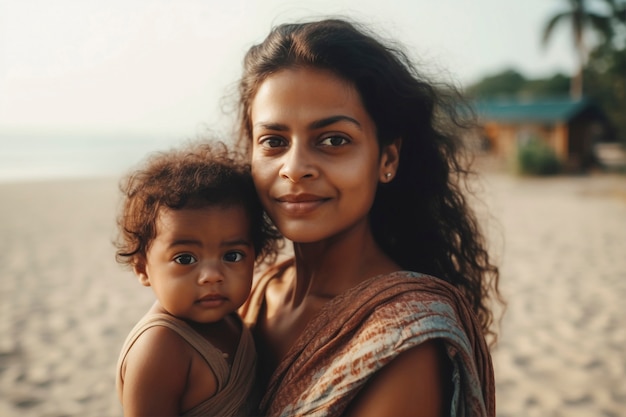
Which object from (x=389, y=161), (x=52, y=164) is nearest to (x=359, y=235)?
(x=389, y=161)

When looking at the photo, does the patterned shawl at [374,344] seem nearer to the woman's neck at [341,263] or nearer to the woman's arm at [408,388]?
the woman's arm at [408,388]

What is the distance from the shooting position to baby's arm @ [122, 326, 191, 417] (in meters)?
1.48

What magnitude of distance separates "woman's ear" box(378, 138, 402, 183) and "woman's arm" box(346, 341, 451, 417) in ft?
2.03

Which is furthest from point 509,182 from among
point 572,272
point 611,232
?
point 572,272

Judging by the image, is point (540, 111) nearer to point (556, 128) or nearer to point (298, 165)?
point (556, 128)

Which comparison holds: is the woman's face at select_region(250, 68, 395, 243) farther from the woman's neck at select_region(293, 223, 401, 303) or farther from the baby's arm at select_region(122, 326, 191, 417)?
the baby's arm at select_region(122, 326, 191, 417)

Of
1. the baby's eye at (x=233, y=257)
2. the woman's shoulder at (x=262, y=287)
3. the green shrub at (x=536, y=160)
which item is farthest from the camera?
the green shrub at (x=536, y=160)

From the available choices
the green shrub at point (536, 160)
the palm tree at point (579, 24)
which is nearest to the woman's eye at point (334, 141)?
the green shrub at point (536, 160)

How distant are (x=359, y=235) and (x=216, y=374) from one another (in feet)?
2.06

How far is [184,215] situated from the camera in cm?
165

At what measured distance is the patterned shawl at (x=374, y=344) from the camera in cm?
136

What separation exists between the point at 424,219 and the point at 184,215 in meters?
0.86

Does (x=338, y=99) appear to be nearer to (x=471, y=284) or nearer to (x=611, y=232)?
(x=471, y=284)

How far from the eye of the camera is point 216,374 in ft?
5.15
